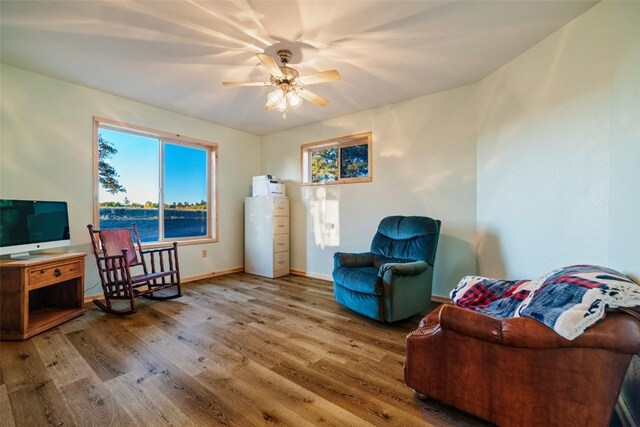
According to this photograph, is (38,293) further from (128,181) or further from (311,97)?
(311,97)

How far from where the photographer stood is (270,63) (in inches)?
78.7

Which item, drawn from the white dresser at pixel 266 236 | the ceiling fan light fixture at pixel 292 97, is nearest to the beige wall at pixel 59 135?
the white dresser at pixel 266 236

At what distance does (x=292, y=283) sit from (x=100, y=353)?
90.6 inches

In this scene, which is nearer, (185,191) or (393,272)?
(393,272)

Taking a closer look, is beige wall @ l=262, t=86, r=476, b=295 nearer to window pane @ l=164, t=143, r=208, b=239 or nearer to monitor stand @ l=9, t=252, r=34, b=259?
window pane @ l=164, t=143, r=208, b=239

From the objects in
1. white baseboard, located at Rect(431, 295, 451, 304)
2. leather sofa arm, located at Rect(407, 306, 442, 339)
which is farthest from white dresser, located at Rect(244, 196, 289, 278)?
leather sofa arm, located at Rect(407, 306, 442, 339)

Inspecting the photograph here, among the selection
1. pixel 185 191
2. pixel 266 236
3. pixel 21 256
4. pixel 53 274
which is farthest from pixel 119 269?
pixel 266 236

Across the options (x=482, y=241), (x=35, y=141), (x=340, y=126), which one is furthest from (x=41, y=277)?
(x=482, y=241)

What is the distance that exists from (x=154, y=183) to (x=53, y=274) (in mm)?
1715

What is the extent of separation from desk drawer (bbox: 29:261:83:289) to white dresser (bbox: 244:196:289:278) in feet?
7.27

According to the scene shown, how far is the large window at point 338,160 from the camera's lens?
149 inches

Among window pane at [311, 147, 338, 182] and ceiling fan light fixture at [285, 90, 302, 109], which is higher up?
ceiling fan light fixture at [285, 90, 302, 109]

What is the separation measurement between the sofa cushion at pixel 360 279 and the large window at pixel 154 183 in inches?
99.8

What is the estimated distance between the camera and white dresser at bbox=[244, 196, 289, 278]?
4.22 metres
